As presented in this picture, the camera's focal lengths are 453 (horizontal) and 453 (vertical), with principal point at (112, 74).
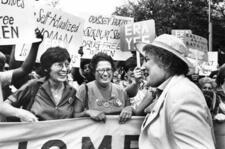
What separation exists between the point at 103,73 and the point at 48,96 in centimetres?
77

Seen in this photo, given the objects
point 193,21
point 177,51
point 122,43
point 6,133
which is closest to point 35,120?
point 6,133

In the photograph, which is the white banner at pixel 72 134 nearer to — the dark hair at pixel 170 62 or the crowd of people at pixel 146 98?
the crowd of people at pixel 146 98

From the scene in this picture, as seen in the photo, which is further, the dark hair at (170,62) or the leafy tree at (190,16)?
the leafy tree at (190,16)

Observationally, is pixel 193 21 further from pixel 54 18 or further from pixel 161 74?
pixel 161 74

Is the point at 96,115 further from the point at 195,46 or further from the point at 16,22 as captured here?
the point at 195,46

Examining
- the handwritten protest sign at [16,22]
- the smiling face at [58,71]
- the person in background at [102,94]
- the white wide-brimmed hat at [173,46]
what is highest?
the handwritten protest sign at [16,22]

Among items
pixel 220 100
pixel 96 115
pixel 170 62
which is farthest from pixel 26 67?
pixel 170 62

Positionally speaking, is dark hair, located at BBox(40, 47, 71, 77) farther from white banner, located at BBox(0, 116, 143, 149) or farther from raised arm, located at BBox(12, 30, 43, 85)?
white banner, located at BBox(0, 116, 143, 149)

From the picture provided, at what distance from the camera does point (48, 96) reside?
4.23 metres

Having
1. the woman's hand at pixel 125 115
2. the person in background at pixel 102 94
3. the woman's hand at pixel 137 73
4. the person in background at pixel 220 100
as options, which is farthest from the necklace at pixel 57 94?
the person in background at pixel 220 100

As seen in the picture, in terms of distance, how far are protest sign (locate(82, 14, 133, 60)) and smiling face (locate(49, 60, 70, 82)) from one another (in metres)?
2.97

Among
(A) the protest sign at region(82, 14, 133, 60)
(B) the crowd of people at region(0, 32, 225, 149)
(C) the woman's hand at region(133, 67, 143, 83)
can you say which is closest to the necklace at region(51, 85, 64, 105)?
(B) the crowd of people at region(0, 32, 225, 149)

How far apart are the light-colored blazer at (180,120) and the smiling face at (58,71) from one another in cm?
144

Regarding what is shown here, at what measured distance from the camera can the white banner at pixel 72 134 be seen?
4094mm
